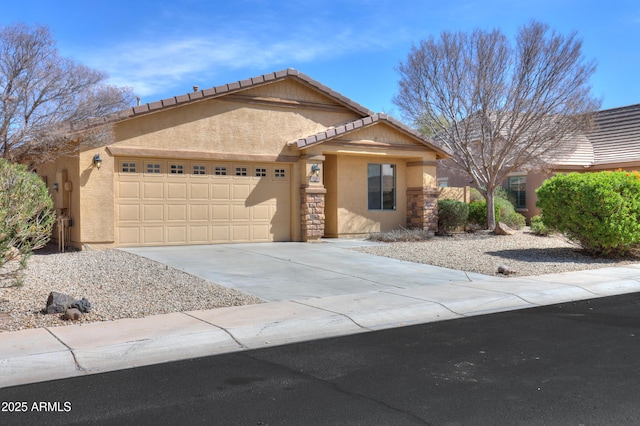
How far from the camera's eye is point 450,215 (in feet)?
67.3

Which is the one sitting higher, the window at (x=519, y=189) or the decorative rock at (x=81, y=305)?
the window at (x=519, y=189)

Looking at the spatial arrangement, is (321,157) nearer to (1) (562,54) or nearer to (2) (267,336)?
(1) (562,54)

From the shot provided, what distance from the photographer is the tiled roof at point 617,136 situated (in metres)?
A: 26.6

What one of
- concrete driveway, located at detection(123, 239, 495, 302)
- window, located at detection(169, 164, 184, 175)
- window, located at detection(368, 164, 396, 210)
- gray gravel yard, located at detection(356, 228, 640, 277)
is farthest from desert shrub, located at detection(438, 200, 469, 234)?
window, located at detection(169, 164, 184, 175)

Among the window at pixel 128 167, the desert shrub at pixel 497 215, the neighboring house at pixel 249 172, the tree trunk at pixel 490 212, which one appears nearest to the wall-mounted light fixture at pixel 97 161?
the neighboring house at pixel 249 172

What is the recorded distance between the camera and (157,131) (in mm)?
16094

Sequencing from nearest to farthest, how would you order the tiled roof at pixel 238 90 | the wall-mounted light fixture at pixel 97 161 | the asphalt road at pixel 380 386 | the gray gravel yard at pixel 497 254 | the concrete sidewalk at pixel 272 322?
the asphalt road at pixel 380 386
the concrete sidewalk at pixel 272 322
the gray gravel yard at pixel 497 254
the wall-mounted light fixture at pixel 97 161
the tiled roof at pixel 238 90

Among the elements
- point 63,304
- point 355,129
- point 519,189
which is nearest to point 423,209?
point 355,129

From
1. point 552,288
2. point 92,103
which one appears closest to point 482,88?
point 552,288

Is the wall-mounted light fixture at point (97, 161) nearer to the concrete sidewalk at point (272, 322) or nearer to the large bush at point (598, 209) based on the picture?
the concrete sidewalk at point (272, 322)

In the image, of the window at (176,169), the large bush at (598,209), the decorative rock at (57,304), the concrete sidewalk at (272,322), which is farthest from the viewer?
the window at (176,169)

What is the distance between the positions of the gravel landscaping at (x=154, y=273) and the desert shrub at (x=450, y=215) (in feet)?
5.77

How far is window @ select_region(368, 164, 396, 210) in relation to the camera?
1992 cm

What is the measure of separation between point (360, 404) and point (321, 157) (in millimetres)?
13651
